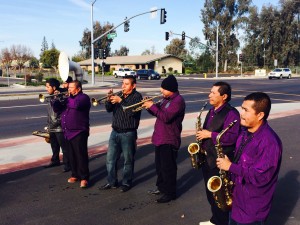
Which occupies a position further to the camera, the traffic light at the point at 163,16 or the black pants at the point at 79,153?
the traffic light at the point at 163,16

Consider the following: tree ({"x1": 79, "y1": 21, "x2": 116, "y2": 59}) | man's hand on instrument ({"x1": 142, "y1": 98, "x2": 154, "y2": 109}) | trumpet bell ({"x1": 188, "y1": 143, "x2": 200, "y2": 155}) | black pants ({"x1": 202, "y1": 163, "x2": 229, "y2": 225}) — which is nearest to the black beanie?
man's hand on instrument ({"x1": 142, "y1": 98, "x2": 154, "y2": 109})

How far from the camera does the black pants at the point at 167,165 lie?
16.7ft

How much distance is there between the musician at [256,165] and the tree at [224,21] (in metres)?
78.6

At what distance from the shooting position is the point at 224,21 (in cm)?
7925

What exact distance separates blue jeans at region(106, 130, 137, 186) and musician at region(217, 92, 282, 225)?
2.68m

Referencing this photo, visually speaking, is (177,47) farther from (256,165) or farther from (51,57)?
(256,165)

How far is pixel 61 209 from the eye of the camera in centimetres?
494

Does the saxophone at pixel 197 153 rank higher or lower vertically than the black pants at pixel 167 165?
higher

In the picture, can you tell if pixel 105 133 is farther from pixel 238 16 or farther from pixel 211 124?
pixel 238 16

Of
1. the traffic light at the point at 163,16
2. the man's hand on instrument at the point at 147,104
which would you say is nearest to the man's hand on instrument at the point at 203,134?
the man's hand on instrument at the point at 147,104

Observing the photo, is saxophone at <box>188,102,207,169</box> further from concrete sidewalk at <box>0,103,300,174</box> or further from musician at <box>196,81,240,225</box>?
concrete sidewalk at <box>0,103,300,174</box>

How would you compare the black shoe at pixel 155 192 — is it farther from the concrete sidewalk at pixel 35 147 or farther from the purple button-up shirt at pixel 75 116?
the concrete sidewalk at pixel 35 147

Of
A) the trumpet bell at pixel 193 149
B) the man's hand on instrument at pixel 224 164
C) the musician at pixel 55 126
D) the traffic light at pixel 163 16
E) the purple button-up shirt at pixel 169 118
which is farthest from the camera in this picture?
the traffic light at pixel 163 16

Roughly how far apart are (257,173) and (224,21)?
266 feet
